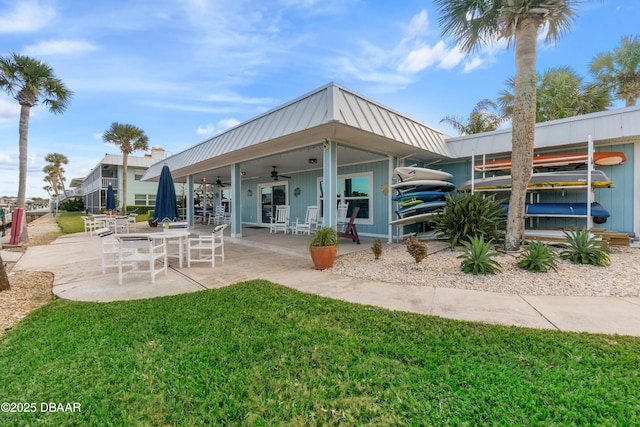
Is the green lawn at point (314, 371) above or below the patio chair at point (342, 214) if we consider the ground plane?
below

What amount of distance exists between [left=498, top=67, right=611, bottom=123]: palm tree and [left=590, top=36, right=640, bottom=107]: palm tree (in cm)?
72

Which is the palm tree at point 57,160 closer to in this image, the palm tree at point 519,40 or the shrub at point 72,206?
the shrub at point 72,206

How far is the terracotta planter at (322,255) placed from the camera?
4.70 m

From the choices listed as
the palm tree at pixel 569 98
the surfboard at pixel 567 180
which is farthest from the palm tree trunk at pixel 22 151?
the palm tree at pixel 569 98

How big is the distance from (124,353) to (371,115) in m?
4.85

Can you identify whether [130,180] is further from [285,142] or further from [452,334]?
[452,334]

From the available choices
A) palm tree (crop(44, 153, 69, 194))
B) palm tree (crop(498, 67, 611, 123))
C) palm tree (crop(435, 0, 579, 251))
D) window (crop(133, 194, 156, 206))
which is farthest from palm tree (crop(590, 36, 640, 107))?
palm tree (crop(44, 153, 69, 194))

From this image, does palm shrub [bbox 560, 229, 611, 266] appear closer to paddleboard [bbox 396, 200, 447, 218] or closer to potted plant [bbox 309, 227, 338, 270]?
paddleboard [bbox 396, 200, 447, 218]

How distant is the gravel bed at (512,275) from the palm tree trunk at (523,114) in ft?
3.80

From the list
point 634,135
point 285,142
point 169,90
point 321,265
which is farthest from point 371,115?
point 169,90

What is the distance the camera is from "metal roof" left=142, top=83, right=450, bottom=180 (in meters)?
4.52

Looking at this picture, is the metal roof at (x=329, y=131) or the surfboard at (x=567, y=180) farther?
the surfboard at (x=567, y=180)

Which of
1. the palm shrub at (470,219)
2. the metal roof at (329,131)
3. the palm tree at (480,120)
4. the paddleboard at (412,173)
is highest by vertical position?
the palm tree at (480,120)

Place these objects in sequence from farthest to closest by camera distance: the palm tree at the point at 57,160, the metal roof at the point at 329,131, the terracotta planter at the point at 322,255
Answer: the palm tree at the point at 57,160, the terracotta planter at the point at 322,255, the metal roof at the point at 329,131
